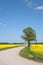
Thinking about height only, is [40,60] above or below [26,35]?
below

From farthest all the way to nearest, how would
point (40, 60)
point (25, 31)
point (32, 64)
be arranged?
point (25, 31), point (40, 60), point (32, 64)

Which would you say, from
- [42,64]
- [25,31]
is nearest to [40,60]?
[42,64]

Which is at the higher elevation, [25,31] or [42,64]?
[25,31]

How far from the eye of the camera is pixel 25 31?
7144cm

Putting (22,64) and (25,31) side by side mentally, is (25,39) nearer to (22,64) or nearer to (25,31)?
(25,31)

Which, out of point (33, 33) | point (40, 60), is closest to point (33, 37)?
point (33, 33)

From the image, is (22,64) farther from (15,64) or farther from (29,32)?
(29,32)

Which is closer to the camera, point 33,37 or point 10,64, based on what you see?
point 10,64

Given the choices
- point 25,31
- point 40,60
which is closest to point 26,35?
point 25,31

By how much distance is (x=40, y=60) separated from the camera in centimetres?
2092

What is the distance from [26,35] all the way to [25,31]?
4.81 feet

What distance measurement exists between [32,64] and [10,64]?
1994 mm

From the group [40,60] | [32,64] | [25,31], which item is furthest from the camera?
[25,31]

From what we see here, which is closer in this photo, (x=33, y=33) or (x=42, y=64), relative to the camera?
(x=42, y=64)
